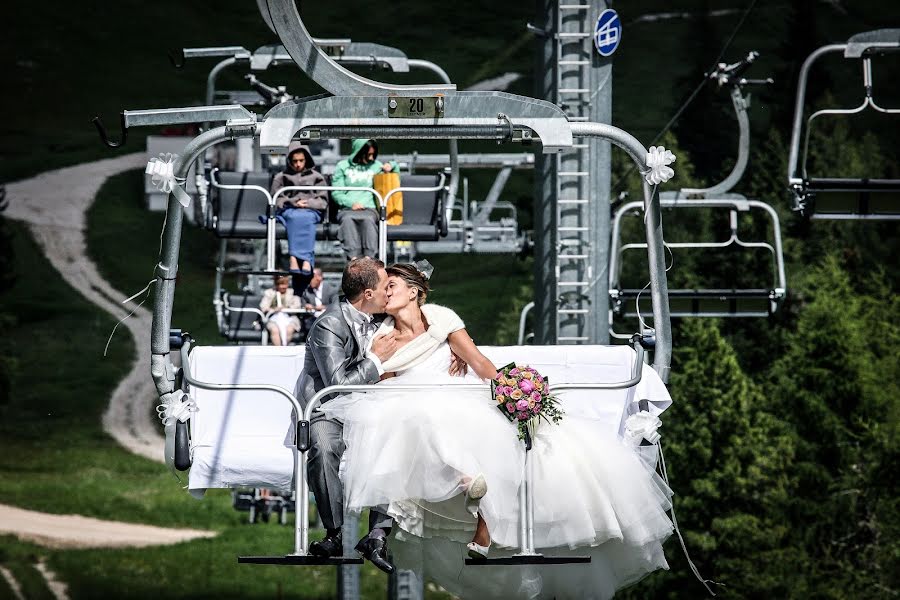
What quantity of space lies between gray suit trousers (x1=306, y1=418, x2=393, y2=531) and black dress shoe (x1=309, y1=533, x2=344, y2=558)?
0.19ft

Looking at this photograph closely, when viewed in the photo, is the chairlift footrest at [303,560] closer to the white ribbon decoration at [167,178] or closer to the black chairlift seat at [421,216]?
the white ribbon decoration at [167,178]

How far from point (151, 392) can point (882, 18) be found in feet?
116

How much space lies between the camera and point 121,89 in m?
68.8

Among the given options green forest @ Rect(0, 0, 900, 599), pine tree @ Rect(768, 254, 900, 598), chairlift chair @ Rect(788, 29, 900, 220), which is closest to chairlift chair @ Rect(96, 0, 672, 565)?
chairlift chair @ Rect(788, 29, 900, 220)

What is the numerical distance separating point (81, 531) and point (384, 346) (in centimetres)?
4768

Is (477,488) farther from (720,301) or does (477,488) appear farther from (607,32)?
(720,301)

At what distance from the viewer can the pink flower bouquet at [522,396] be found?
680 cm

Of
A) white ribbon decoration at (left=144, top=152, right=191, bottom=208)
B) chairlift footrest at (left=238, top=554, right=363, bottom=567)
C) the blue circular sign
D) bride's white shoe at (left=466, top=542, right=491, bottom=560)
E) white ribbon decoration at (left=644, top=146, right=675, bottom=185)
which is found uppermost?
the blue circular sign

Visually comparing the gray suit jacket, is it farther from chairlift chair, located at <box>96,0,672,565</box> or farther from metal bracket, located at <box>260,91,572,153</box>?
metal bracket, located at <box>260,91,572,153</box>

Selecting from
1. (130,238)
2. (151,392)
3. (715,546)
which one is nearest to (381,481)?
(715,546)

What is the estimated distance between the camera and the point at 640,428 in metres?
7.32

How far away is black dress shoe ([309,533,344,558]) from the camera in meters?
6.91

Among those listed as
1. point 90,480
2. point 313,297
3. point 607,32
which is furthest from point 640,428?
point 90,480

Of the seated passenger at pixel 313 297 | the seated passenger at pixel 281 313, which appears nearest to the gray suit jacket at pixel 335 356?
the seated passenger at pixel 313 297
